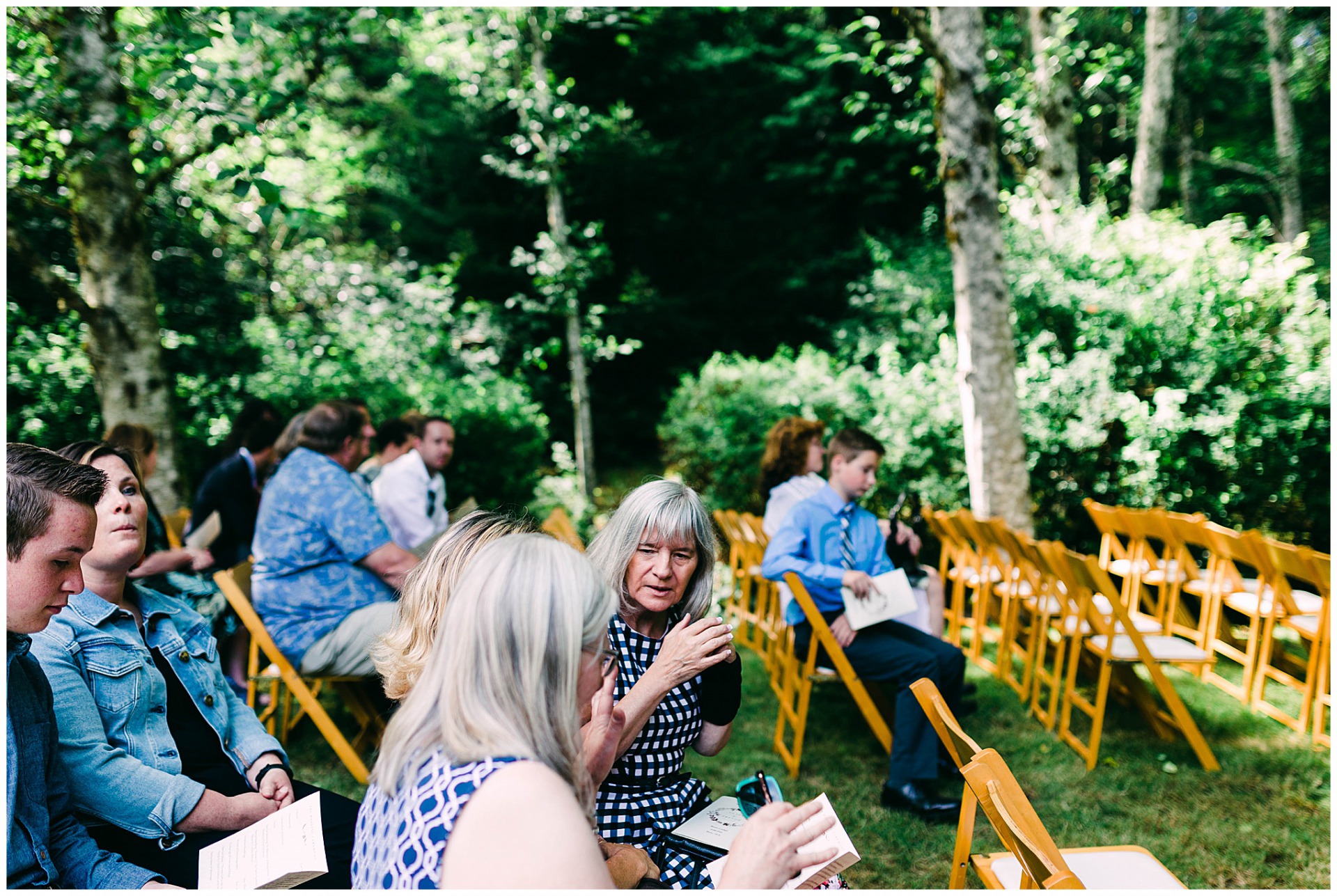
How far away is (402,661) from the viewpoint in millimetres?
1914

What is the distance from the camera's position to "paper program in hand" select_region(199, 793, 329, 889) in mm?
1885

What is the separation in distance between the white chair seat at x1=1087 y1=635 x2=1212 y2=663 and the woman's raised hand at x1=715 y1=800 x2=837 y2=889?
3017 millimetres

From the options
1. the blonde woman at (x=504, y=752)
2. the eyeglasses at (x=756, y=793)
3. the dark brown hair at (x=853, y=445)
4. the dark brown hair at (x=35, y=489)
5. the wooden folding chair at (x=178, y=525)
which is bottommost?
the eyeglasses at (x=756, y=793)

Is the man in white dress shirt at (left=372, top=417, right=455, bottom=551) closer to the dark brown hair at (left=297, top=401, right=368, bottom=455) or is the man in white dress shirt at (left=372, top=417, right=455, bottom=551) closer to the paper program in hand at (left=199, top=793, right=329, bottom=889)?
the dark brown hair at (left=297, top=401, right=368, bottom=455)

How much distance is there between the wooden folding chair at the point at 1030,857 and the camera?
1751mm

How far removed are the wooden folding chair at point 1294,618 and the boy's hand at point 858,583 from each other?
2.16m

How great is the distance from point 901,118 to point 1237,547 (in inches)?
422

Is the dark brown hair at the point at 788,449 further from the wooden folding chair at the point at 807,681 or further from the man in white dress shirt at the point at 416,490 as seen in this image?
the man in white dress shirt at the point at 416,490

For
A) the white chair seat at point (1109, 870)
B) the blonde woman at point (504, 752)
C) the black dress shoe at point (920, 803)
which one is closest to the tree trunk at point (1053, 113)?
the black dress shoe at point (920, 803)

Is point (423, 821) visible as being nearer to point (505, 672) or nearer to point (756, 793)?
point (505, 672)

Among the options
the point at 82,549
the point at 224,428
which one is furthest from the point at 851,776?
the point at 224,428

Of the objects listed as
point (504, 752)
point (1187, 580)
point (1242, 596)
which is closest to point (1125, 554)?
point (1187, 580)

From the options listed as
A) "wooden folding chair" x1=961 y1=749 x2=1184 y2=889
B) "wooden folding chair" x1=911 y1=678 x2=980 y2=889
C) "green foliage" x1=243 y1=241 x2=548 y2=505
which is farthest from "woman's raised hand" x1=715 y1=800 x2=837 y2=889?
"green foliage" x1=243 y1=241 x2=548 y2=505

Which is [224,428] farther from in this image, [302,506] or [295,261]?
[302,506]
